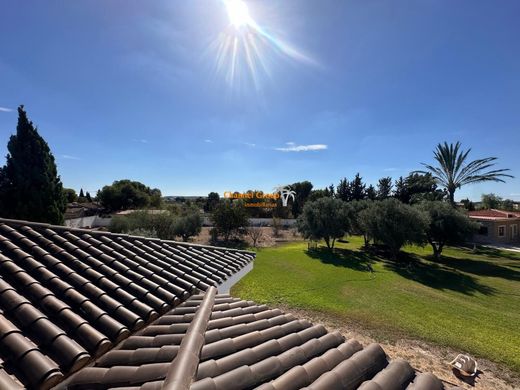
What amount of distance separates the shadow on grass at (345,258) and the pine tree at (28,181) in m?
23.4

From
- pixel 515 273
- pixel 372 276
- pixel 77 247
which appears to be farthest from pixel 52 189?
pixel 515 273

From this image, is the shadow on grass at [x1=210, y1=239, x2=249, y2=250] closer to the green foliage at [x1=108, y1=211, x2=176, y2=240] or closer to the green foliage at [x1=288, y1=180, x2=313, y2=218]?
the green foliage at [x1=108, y1=211, x2=176, y2=240]

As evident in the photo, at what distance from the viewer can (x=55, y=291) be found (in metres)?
2.67

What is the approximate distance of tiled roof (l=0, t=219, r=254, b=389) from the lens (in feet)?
6.05

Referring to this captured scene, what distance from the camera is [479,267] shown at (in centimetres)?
2017

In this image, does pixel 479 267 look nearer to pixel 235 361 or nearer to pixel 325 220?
pixel 325 220

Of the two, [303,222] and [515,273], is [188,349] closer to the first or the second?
[303,222]

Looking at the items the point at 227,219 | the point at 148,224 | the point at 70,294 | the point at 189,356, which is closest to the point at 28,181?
the point at 148,224

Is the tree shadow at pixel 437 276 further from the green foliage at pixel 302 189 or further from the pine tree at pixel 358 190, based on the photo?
the green foliage at pixel 302 189

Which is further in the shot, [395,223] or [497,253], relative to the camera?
[497,253]

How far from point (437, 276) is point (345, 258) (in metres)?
6.84

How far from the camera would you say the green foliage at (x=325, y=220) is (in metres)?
24.2

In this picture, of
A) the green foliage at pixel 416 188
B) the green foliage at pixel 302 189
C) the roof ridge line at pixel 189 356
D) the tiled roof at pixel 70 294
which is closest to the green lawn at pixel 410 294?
the roof ridge line at pixel 189 356

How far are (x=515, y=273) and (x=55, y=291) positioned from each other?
1098 inches
